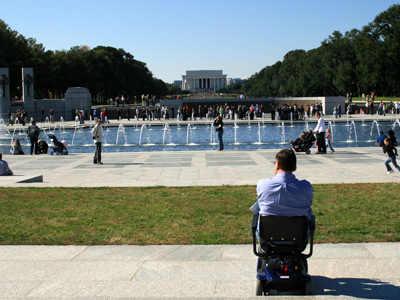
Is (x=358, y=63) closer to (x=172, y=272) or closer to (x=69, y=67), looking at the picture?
(x=69, y=67)

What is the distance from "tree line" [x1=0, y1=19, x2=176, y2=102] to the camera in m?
69.3

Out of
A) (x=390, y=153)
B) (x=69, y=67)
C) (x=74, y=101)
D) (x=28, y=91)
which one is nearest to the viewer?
(x=390, y=153)

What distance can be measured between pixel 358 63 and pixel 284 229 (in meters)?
83.6

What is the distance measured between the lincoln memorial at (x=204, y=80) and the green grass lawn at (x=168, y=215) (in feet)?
594

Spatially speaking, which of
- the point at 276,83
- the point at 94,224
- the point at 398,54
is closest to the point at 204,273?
the point at 94,224

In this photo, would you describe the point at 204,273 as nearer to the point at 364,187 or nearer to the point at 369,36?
the point at 364,187

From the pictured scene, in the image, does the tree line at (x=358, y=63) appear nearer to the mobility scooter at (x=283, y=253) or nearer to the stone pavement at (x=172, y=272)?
the stone pavement at (x=172, y=272)

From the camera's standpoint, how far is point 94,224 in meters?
8.82

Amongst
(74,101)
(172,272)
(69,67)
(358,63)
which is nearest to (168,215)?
(172,272)

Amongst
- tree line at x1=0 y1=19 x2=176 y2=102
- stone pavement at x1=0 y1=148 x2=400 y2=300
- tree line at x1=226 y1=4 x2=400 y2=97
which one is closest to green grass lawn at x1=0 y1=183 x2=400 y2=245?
stone pavement at x1=0 y1=148 x2=400 y2=300

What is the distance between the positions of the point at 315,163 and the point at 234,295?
1284 cm

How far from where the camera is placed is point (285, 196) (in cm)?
526

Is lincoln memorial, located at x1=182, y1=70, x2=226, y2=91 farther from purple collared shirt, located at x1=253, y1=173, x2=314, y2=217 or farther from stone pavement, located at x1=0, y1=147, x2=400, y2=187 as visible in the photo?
purple collared shirt, located at x1=253, y1=173, x2=314, y2=217

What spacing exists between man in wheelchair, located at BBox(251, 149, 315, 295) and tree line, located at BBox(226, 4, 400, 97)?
7104 centimetres
